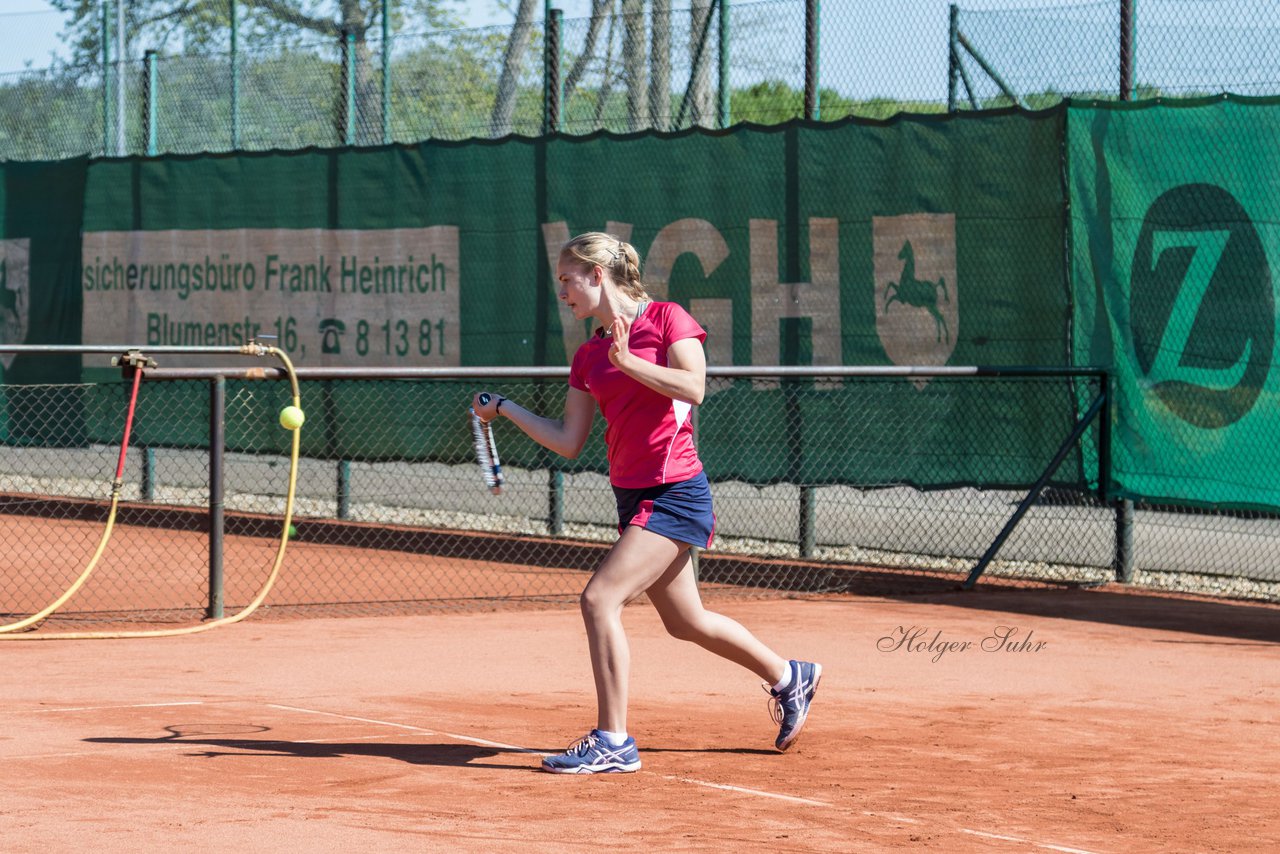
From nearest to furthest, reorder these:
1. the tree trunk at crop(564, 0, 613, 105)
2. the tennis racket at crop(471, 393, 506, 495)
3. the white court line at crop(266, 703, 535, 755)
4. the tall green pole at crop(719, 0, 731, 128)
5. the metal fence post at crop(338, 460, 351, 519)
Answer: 1. the tennis racket at crop(471, 393, 506, 495)
2. the white court line at crop(266, 703, 535, 755)
3. the tall green pole at crop(719, 0, 731, 128)
4. the tree trunk at crop(564, 0, 613, 105)
5. the metal fence post at crop(338, 460, 351, 519)

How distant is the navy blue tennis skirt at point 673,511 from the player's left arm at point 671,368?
324 mm

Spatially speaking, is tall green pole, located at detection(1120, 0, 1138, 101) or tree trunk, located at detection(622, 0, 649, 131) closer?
tall green pole, located at detection(1120, 0, 1138, 101)

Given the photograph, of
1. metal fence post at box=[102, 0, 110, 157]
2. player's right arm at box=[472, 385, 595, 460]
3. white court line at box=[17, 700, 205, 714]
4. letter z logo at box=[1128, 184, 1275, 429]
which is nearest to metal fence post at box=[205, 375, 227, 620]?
white court line at box=[17, 700, 205, 714]

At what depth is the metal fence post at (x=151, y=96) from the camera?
15.3m

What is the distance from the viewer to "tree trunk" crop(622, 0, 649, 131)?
1299 centimetres

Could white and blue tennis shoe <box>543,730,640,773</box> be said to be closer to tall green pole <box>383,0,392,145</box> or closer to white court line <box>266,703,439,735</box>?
white court line <box>266,703,439,735</box>

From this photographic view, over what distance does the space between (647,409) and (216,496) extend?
14.2 ft

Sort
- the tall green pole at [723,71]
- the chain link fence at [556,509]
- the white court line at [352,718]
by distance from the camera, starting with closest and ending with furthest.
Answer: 1. the white court line at [352,718]
2. the chain link fence at [556,509]
3. the tall green pole at [723,71]

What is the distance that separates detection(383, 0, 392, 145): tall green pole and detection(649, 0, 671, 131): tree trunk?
229 centimetres

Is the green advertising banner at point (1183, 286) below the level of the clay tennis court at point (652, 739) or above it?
above

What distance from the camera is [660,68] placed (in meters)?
12.9

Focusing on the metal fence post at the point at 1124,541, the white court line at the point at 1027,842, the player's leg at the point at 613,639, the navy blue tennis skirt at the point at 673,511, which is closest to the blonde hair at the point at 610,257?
the navy blue tennis skirt at the point at 673,511

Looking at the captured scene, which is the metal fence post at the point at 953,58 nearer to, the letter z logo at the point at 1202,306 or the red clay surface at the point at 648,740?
the letter z logo at the point at 1202,306

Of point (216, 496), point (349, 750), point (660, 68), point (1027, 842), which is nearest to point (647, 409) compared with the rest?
point (349, 750)
